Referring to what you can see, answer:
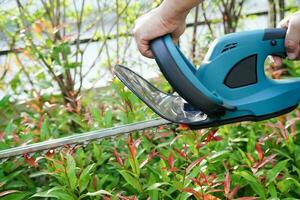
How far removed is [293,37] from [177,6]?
0.39 metres

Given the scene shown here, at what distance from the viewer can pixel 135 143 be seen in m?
2.31

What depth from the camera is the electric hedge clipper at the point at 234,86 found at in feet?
5.51

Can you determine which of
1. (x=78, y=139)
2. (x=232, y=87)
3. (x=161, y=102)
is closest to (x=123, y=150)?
(x=78, y=139)

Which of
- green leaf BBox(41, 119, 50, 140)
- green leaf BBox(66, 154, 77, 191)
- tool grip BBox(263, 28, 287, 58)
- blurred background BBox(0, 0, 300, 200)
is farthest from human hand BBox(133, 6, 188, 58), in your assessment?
green leaf BBox(41, 119, 50, 140)

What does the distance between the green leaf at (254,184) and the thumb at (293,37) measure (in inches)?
19.8

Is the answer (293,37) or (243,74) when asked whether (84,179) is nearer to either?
(243,74)

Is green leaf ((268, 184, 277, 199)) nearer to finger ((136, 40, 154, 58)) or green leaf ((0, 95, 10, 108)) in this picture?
finger ((136, 40, 154, 58))

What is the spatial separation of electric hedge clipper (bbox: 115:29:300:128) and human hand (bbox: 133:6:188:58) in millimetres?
79

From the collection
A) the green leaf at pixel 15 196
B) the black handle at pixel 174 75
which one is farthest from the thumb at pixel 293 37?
the green leaf at pixel 15 196

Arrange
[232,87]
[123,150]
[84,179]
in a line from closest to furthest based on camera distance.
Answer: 1. [232,87]
2. [84,179]
3. [123,150]

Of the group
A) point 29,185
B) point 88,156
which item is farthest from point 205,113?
point 29,185

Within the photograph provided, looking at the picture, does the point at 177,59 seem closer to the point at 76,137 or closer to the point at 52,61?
the point at 76,137

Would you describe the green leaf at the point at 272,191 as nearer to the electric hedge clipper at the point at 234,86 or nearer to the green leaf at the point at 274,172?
the green leaf at the point at 274,172

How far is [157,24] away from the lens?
158 centimetres
